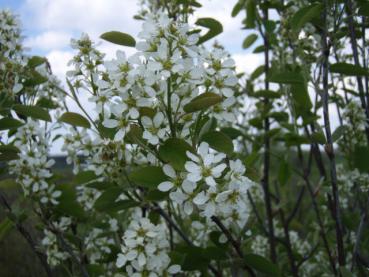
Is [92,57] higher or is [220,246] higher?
[92,57]

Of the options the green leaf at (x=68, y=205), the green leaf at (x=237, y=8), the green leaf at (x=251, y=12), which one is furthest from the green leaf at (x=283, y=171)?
the green leaf at (x=68, y=205)

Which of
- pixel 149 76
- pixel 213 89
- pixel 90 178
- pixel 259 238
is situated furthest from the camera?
pixel 259 238

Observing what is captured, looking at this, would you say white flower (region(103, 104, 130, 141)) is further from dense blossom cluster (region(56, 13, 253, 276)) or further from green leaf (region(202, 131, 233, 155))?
green leaf (region(202, 131, 233, 155))

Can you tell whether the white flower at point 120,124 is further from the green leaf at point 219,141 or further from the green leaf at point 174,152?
the green leaf at point 219,141

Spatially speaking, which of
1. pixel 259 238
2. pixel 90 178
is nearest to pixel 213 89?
pixel 90 178

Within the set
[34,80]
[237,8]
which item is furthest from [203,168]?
[237,8]

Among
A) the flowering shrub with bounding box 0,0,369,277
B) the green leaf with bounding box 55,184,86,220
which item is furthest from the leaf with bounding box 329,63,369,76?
the green leaf with bounding box 55,184,86,220

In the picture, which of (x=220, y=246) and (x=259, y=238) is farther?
(x=259, y=238)

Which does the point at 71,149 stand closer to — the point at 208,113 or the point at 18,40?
the point at 18,40
